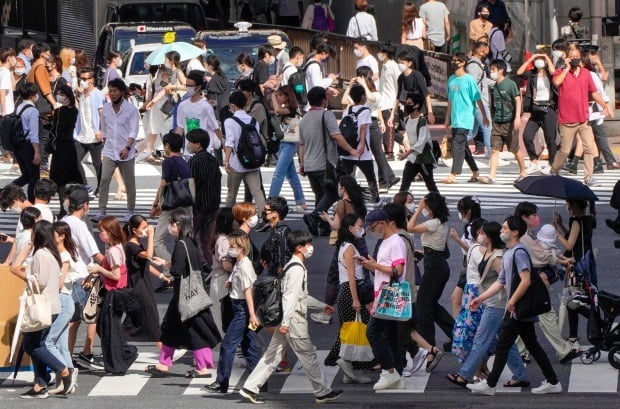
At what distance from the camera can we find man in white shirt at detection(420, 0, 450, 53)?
32.2 meters

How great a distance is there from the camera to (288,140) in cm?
2116

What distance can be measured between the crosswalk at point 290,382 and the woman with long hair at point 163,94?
11085 mm

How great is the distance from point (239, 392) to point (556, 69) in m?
11.4

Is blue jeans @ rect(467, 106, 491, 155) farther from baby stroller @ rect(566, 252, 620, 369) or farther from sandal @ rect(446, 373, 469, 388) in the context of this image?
sandal @ rect(446, 373, 469, 388)

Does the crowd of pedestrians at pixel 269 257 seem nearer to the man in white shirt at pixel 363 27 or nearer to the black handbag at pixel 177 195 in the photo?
the black handbag at pixel 177 195

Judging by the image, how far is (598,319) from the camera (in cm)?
1452

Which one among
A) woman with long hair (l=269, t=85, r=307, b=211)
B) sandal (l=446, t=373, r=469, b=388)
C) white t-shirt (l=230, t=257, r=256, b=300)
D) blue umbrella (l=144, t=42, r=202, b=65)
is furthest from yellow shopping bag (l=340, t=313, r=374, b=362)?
blue umbrella (l=144, t=42, r=202, b=65)

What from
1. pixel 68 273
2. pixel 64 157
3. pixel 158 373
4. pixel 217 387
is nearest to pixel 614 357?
pixel 217 387

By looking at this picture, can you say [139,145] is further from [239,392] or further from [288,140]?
[239,392]

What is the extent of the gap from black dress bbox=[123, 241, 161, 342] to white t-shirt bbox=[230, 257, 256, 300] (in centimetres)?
111

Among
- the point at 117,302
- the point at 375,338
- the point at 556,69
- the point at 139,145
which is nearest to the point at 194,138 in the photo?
the point at 117,302

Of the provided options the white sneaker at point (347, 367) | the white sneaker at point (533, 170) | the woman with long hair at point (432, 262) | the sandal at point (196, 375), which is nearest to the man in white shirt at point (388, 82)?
the white sneaker at point (533, 170)

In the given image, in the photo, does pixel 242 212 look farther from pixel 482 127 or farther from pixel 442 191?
pixel 482 127

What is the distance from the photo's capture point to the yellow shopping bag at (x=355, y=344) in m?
14.1
